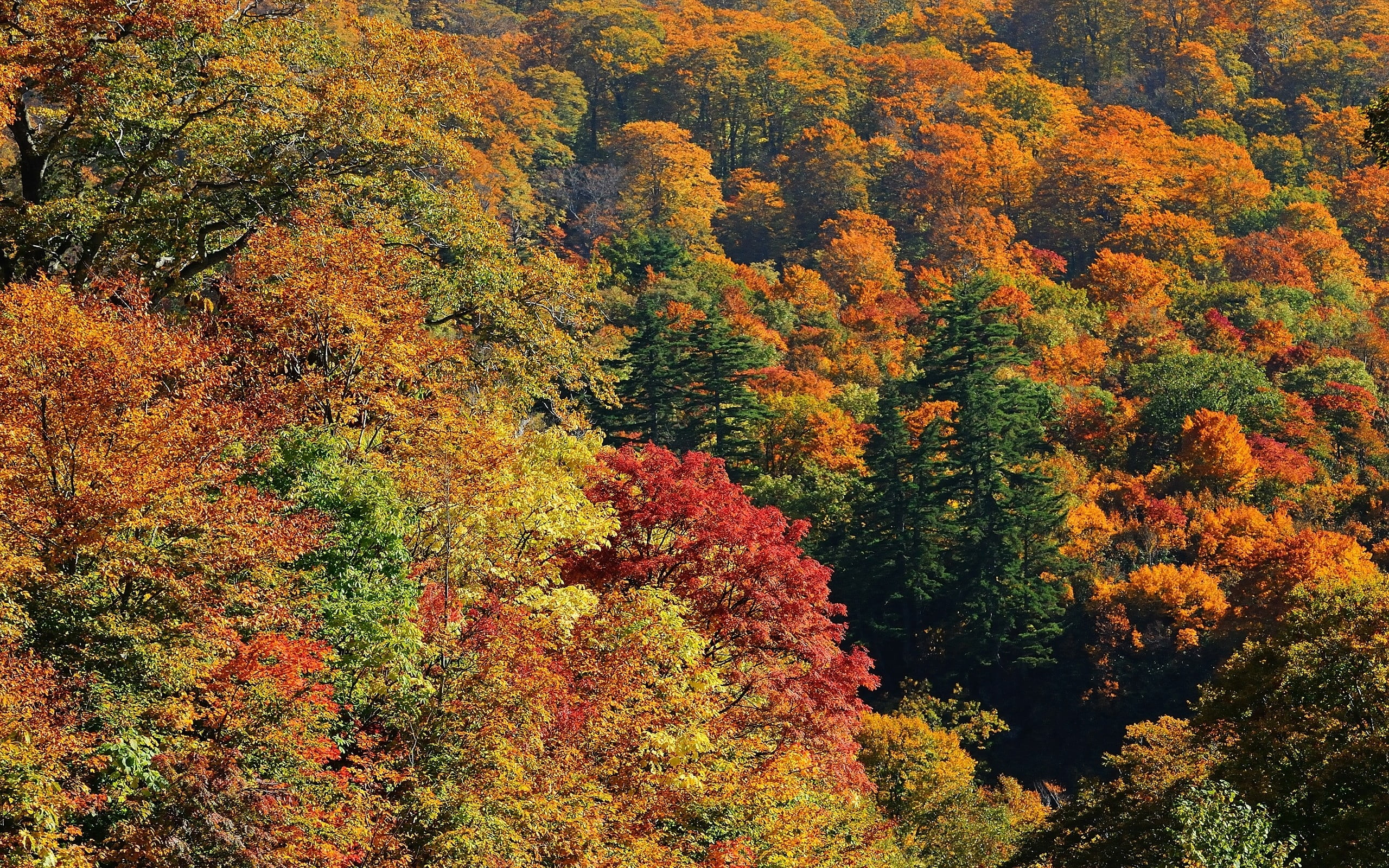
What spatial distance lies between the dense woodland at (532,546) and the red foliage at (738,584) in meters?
0.08

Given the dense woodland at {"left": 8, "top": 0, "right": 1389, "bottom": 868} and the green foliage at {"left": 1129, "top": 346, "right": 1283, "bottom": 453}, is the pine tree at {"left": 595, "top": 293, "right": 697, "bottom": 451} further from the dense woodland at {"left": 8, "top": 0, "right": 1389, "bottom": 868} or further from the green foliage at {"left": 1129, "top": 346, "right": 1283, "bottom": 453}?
the green foliage at {"left": 1129, "top": 346, "right": 1283, "bottom": 453}

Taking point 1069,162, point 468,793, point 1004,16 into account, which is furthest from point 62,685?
point 1004,16

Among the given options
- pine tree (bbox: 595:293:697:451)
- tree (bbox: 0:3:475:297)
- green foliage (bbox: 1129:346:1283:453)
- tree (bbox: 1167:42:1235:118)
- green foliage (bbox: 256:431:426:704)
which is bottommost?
tree (bbox: 1167:42:1235:118)

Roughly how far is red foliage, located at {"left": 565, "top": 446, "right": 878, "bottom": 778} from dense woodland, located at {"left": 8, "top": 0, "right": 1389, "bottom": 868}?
8 cm

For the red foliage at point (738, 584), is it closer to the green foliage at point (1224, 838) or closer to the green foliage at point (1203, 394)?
the green foliage at point (1224, 838)

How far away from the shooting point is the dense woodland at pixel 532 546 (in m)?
11.7

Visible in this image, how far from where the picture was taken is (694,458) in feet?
73.2

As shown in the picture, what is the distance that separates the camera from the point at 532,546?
17641mm

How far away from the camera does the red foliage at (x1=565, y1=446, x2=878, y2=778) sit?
20297mm

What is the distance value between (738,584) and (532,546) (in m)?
4.63

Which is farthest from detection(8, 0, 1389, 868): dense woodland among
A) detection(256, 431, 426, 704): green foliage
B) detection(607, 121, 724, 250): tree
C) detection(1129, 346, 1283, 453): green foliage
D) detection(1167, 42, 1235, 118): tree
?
detection(1167, 42, 1235, 118): tree

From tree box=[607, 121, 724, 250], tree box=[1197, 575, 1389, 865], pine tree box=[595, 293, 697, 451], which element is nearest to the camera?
tree box=[1197, 575, 1389, 865]

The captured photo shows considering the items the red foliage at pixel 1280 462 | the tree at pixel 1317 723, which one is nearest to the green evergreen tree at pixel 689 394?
the red foliage at pixel 1280 462

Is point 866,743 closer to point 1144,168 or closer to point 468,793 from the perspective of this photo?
point 468,793
